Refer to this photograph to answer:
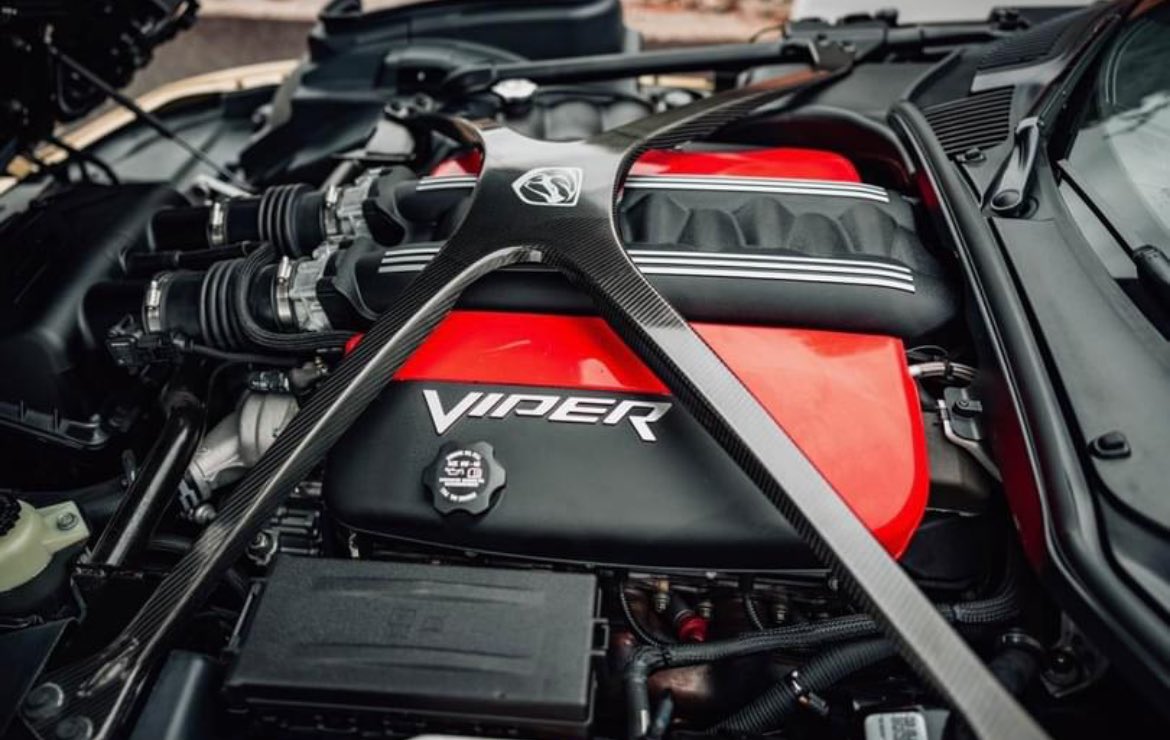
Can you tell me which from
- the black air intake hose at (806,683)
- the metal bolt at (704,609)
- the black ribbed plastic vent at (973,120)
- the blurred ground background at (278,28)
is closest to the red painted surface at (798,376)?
the black air intake hose at (806,683)

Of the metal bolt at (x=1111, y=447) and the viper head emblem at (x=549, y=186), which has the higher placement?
the viper head emblem at (x=549, y=186)

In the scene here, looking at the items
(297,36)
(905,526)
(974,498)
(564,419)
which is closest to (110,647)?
(564,419)

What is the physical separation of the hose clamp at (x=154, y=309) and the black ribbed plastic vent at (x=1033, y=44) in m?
1.30

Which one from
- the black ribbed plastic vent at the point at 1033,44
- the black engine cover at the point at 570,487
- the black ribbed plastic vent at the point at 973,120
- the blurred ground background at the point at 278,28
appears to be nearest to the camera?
the black engine cover at the point at 570,487

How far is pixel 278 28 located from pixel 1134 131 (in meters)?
3.40

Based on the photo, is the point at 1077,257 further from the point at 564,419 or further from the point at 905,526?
the point at 564,419

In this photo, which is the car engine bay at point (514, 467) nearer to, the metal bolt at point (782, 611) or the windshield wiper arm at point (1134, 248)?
the metal bolt at point (782, 611)

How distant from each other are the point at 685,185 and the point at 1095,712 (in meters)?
0.77

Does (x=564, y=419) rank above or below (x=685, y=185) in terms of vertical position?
below

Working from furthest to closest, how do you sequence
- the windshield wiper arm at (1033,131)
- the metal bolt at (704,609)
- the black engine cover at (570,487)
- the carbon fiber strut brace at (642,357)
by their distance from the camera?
the windshield wiper arm at (1033,131) → the metal bolt at (704,609) → the black engine cover at (570,487) → the carbon fiber strut brace at (642,357)

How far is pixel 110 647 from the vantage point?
0.93m

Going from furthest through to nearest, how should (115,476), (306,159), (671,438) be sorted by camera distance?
(306,159)
(115,476)
(671,438)

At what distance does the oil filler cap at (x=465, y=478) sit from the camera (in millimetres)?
982

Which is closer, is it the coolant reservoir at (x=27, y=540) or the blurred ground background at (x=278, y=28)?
the coolant reservoir at (x=27, y=540)
